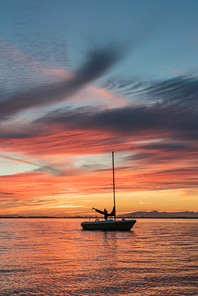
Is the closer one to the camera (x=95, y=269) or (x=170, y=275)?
(x=170, y=275)

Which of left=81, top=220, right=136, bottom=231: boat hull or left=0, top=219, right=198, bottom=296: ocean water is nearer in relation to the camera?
left=0, top=219, right=198, bottom=296: ocean water

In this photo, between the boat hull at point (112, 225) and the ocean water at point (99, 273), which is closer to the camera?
the ocean water at point (99, 273)

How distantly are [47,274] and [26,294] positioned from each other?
374 inches

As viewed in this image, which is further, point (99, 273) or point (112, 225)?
point (112, 225)

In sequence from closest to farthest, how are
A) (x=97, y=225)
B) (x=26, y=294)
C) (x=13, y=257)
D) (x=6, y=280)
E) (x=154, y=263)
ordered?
(x=26, y=294), (x=6, y=280), (x=154, y=263), (x=13, y=257), (x=97, y=225)

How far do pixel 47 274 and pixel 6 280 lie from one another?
5376 millimetres

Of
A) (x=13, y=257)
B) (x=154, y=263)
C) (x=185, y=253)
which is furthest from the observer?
(x=185, y=253)

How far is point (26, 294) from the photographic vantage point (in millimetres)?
30500

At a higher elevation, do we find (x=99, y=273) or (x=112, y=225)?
(x=112, y=225)

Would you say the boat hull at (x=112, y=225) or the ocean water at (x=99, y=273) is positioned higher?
the boat hull at (x=112, y=225)

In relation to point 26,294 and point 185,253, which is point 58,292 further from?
point 185,253

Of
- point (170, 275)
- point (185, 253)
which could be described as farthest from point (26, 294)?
point (185, 253)

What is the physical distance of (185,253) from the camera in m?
59.2

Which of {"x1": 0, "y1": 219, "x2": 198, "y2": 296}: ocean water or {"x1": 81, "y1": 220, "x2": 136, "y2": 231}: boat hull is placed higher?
{"x1": 81, "y1": 220, "x2": 136, "y2": 231}: boat hull
